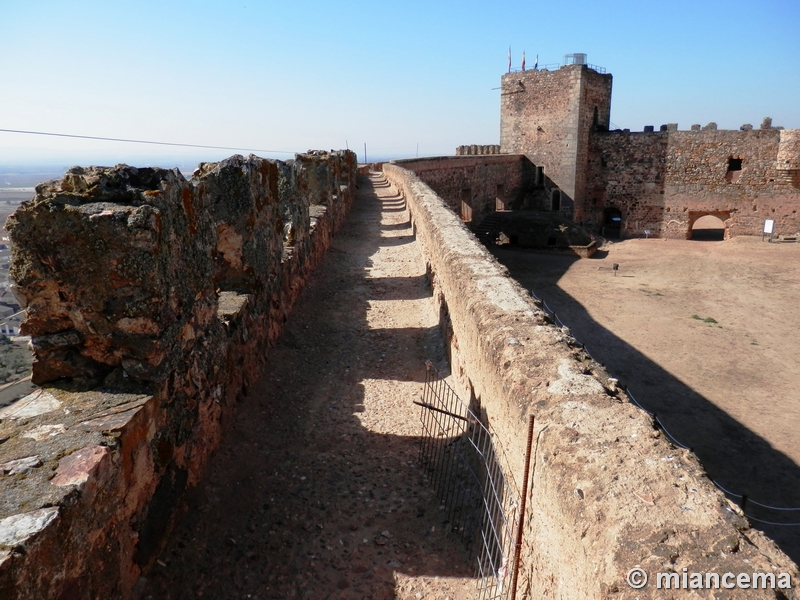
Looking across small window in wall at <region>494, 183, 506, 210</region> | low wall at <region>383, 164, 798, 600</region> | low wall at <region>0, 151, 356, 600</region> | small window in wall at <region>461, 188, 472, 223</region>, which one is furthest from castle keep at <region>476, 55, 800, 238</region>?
low wall at <region>0, 151, 356, 600</region>

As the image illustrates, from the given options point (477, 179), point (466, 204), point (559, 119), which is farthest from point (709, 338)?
point (559, 119)

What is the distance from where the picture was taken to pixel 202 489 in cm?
335

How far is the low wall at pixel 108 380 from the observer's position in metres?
2.06

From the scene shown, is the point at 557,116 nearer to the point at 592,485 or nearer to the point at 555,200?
the point at 555,200

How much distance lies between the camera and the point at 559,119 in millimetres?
23328

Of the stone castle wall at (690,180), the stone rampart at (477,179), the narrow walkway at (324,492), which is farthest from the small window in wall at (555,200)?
the narrow walkway at (324,492)

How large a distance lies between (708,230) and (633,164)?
5244mm

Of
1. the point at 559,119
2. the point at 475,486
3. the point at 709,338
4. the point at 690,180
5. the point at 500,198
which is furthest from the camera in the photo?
the point at 500,198

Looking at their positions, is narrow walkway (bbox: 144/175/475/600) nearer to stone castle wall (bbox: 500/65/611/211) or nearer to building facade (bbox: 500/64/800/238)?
stone castle wall (bbox: 500/65/611/211)

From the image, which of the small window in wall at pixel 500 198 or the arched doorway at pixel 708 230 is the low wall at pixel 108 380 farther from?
the arched doorway at pixel 708 230

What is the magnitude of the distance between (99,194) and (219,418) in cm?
165

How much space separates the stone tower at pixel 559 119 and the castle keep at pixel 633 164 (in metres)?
0.04

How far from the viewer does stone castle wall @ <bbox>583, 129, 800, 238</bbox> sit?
2162 centimetres

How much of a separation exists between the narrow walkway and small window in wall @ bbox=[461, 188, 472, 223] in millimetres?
16078
